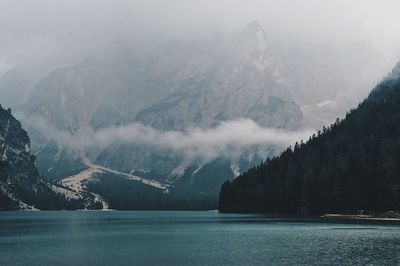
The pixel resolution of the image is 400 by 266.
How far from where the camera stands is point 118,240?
141 metres

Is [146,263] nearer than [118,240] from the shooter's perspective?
Yes

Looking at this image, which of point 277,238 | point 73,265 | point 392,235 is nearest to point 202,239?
point 277,238

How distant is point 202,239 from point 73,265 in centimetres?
5464

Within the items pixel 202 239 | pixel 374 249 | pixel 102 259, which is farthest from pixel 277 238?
pixel 102 259

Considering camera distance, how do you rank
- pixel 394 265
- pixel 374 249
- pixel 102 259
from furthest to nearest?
pixel 374 249, pixel 102 259, pixel 394 265

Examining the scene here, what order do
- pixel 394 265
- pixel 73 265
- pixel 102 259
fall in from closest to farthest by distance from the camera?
1. pixel 394 265
2. pixel 73 265
3. pixel 102 259

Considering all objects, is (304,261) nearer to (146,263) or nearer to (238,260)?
(238,260)

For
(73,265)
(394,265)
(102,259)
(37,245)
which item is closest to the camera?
(394,265)

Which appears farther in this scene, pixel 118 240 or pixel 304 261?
pixel 118 240

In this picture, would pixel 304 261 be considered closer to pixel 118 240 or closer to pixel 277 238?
pixel 277 238

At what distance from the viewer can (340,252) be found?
103m

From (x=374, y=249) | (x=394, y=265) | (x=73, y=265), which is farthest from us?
(x=374, y=249)

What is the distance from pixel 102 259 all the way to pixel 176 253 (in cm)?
1486

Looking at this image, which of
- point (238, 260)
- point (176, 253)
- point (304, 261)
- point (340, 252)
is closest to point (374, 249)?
point (340, 252)
